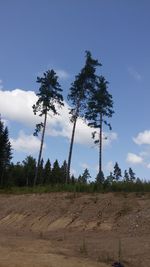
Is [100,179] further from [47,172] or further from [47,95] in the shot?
[47,172]

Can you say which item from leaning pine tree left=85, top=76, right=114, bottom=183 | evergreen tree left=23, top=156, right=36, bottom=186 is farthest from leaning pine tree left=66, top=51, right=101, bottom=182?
evergreen tree left=23, top=156, right=36, bottom=186

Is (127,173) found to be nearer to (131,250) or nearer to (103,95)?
(103,95)

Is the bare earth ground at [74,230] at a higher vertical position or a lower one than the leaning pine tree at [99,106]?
lower

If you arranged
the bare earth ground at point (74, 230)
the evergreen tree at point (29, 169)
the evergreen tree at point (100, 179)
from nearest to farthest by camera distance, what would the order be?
the bare earth ground at point (74, 230)
the evergreen tree at point (100, 179)
the evergreen tree at point (29, 169)

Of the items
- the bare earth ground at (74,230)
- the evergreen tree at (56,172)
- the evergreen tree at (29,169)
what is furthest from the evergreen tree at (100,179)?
the evergreen tree at (56,172)

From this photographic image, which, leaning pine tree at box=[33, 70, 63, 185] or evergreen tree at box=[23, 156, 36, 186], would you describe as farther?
evergreen tree at box=[23, 156, 36, 186]

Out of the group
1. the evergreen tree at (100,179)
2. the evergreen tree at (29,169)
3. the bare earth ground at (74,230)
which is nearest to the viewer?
the bare earth ground at (74,230)

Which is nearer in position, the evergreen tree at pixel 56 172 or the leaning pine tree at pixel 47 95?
the leaning pine tree at pixel 47 95

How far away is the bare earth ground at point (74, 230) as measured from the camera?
42.2ft

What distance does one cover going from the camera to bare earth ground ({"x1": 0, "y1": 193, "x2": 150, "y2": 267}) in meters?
12.9

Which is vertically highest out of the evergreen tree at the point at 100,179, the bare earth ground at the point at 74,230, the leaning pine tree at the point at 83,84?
the leaning pine tree at the point at 83,84

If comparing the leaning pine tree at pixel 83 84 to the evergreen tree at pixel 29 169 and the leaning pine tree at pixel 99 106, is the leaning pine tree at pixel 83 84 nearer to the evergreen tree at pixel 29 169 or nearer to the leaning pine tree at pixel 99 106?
the leaning pine tree at pixel 99 106

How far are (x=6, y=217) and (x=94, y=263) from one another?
17.8 metres

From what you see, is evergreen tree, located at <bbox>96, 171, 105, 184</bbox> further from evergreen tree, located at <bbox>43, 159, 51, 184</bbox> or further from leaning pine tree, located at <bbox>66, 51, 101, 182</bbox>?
evergreen tree, located at <bbox>43, 159, 51, 184</bbox>
